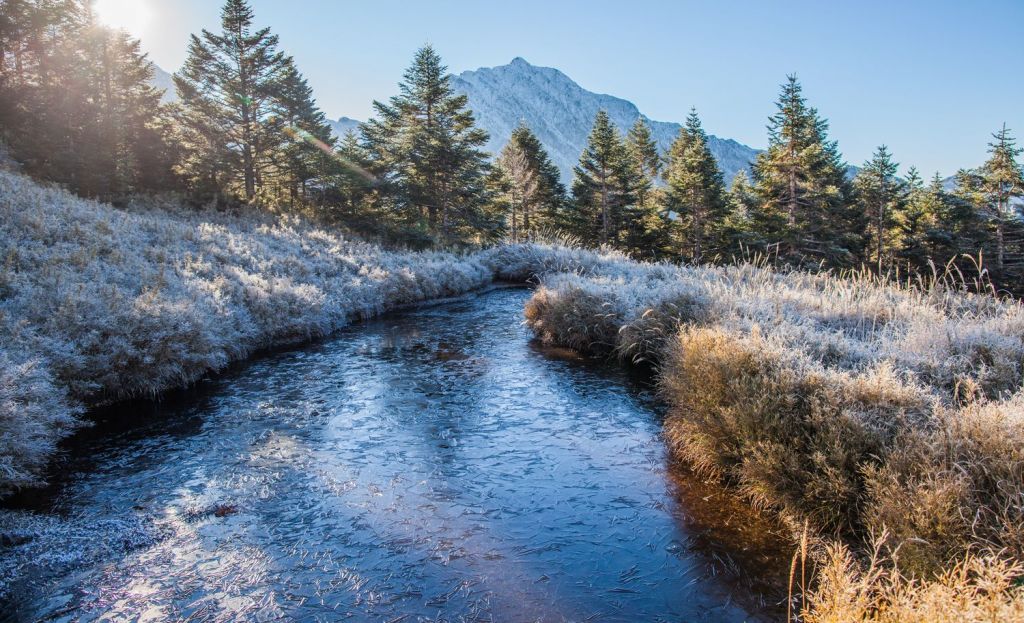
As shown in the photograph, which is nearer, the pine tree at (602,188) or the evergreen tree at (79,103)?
the evergreen tree at (79,103)

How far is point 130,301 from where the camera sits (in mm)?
8367

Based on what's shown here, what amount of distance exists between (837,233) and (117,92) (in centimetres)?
4125

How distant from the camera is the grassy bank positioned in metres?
3.11

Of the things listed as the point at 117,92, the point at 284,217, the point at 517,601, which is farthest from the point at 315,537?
the point at 117,92

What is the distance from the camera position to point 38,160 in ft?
65.4

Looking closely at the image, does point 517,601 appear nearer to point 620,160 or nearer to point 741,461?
point 741,461

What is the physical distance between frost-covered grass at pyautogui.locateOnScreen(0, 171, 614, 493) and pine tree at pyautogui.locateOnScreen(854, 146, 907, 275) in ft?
106

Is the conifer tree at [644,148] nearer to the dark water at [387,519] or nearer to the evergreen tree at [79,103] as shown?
the evergreen tree at [79,103]

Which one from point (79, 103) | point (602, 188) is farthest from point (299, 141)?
point (602, 188)

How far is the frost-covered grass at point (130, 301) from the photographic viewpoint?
19.6ft

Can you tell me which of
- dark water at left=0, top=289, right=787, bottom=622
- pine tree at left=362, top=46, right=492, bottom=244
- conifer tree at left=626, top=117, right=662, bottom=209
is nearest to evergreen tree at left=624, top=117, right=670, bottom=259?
conifer tree at left=626, top=117, right=662, bottom=209

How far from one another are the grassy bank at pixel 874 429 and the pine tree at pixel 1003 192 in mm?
32010

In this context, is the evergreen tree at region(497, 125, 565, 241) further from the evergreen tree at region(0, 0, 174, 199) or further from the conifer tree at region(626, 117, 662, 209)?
the evergreen tree at region(0, 0, 174, 199)

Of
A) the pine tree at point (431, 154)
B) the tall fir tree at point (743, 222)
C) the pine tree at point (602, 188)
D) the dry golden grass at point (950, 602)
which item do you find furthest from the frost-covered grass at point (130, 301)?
the pine tree at point (602, 188)
